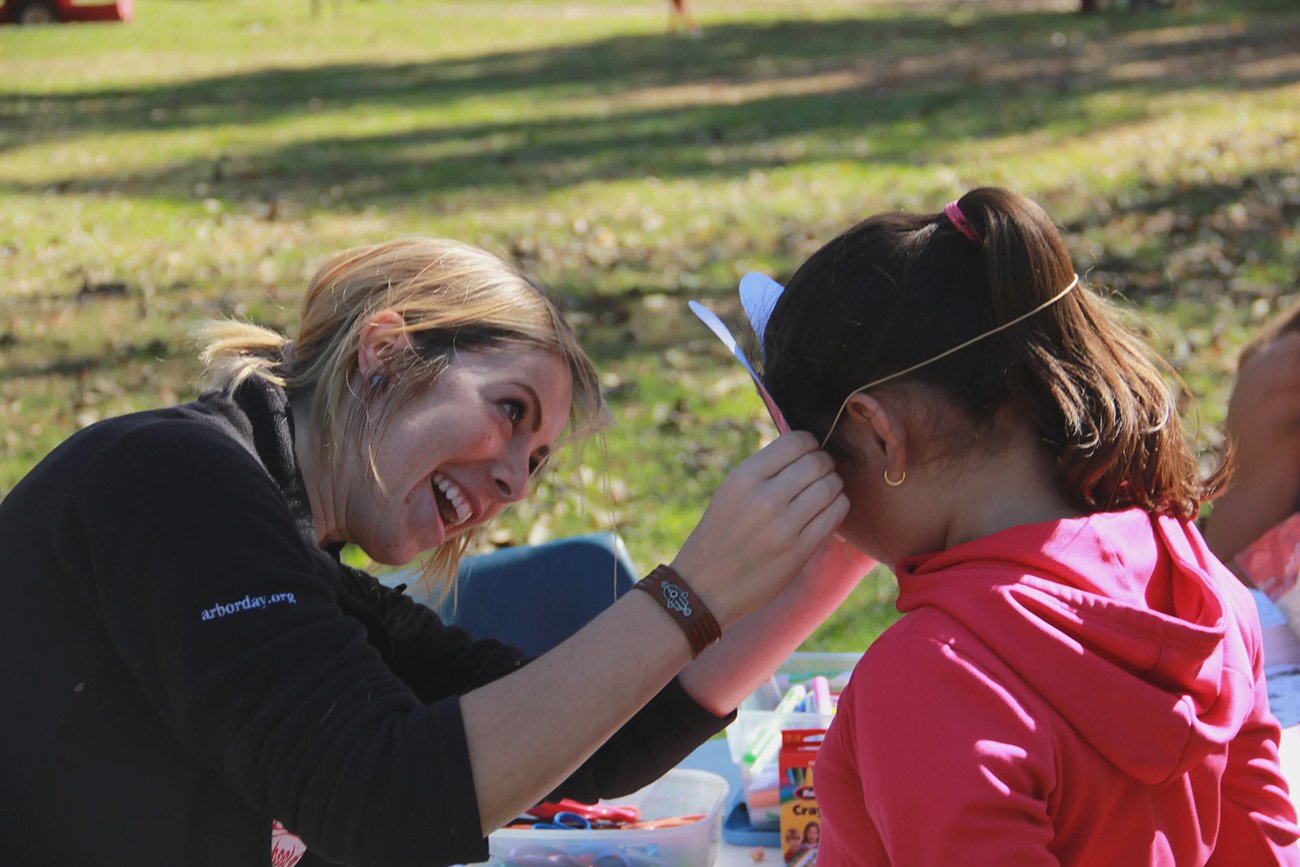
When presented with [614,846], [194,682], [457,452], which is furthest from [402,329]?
[614,846]

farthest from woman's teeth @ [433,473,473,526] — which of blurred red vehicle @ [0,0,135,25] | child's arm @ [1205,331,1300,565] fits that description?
blurred red vehicle @ [0,0,135,25]

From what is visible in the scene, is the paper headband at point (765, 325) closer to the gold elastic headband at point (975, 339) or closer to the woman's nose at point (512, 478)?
the gold elastic headband at point (975, 339)

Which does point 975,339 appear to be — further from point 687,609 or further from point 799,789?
point 799,789

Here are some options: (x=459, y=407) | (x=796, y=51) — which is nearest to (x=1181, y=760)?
(x=459, y=407)

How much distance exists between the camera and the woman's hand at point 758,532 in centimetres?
160

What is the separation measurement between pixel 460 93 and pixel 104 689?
35.9ft

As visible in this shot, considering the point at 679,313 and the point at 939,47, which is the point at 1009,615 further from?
the point at 939,47

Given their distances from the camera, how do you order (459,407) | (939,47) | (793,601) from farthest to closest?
1. (939,47)
2. (793,601)
3. (459,407)

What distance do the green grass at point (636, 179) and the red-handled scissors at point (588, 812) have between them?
1.90ft

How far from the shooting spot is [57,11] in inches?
741

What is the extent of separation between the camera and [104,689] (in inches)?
66.7

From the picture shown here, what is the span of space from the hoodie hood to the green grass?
87 cm

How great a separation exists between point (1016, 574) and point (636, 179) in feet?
24.2

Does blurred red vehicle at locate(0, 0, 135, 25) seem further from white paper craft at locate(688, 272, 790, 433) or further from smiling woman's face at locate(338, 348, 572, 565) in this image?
white paper craft at locate(688, 272, 790, 433)
